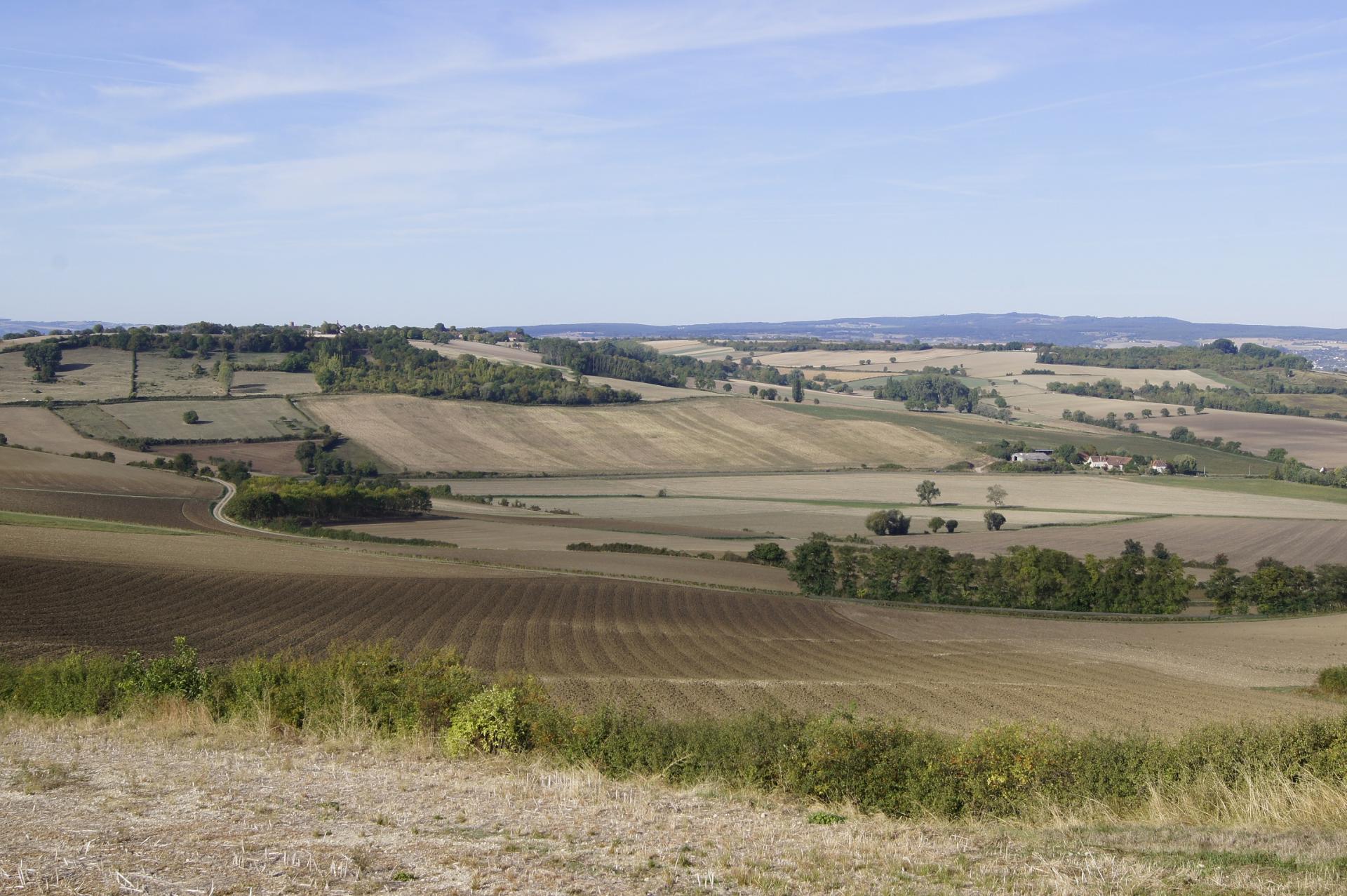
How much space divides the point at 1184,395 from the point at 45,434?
140 m

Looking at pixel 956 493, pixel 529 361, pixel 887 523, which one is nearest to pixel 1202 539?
pixel 887 523

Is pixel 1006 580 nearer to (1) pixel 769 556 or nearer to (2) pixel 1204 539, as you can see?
(1) pixel 769 556

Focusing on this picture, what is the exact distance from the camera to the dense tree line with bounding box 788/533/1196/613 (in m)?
50.8

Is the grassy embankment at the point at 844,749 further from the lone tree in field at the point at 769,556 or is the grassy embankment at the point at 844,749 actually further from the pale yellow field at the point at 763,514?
the pale yellow field at the point at 763,514

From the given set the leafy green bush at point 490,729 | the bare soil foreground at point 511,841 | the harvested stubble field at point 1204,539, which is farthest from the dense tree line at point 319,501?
the bare soil foreground at point 511,841

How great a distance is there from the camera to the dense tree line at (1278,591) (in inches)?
1998

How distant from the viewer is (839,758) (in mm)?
14047

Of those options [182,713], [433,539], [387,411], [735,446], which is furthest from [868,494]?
[182,713]

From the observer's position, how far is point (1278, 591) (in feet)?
167

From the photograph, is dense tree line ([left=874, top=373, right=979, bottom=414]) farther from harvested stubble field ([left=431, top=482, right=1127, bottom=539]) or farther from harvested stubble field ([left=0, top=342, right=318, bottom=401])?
harvested stubble field ([left=0, top=342, right=318, bottom=401])

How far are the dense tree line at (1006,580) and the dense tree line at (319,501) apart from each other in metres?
30.0

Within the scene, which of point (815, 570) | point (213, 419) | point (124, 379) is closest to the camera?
point (815, 570)

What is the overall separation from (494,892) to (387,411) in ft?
346

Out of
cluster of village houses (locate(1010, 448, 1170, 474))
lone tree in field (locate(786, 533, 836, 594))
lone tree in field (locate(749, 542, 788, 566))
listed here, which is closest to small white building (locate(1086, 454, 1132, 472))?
cluster of village houses (locate(1010, 448, 1170, 474))
